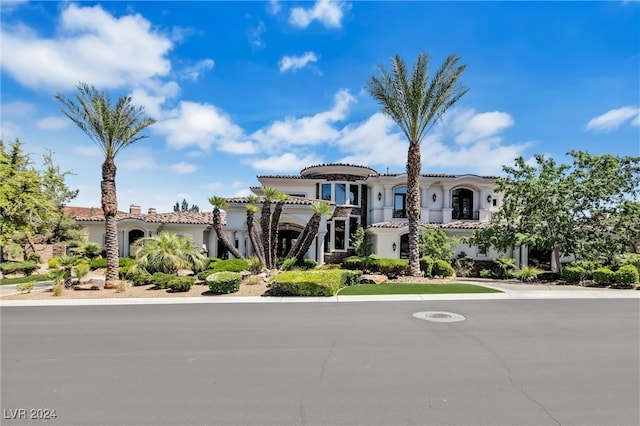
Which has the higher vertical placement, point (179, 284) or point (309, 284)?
point (309, 284)

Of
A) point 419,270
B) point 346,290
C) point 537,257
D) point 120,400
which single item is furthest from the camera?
point 537,257

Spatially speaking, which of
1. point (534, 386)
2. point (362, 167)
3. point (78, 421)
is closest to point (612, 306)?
point (534, 386)

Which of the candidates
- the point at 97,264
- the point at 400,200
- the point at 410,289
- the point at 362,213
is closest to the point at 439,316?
the point at 410,289

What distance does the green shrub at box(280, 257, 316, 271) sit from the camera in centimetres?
1918

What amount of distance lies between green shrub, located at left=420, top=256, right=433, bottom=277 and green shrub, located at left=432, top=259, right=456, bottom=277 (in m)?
0.30

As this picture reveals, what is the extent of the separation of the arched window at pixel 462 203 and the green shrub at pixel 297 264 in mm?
12843

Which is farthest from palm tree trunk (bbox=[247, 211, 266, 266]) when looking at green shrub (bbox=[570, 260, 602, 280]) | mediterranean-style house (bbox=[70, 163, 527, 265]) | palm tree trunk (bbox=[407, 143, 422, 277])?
green shrub (bbox=[570, 260, 602, 280])

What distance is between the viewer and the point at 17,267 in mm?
20875

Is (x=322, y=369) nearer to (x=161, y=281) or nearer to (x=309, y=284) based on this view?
(x=309, y=284)

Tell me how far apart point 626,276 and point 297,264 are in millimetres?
16206

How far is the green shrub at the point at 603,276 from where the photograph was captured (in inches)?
626

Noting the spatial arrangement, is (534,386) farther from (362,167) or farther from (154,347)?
(362,167)

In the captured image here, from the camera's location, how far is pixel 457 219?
2658 centimetres

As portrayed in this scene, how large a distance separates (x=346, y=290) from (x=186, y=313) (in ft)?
21.2
